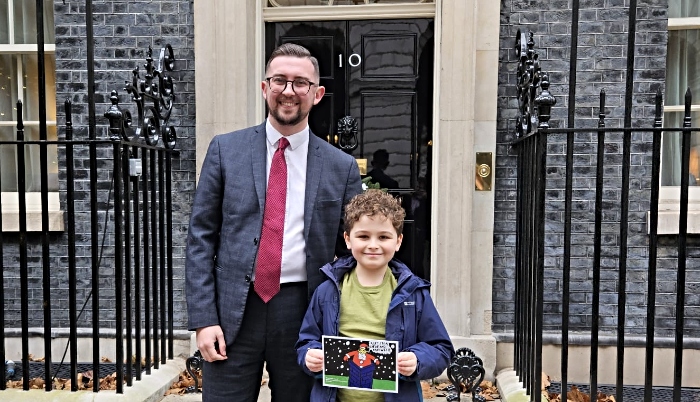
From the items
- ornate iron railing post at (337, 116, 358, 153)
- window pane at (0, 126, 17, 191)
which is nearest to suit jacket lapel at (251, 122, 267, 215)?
ornate iron railing post at (337, 116, 358, 153)

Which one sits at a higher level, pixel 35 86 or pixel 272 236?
pixel 35 86

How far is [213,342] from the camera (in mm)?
2361

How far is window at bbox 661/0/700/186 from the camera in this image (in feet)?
14.8

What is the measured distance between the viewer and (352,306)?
7.24ft

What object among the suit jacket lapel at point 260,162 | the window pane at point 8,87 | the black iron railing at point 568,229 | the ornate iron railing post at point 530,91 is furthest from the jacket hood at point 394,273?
the window pane at point 8,87

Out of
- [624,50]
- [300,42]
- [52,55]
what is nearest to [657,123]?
[624,50]

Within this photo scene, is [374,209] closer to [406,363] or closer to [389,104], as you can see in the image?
[406,363]

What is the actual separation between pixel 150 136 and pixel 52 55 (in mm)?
1590

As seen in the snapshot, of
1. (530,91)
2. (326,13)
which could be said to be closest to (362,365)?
(530,91)

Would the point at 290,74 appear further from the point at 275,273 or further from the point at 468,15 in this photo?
the point at 468,15

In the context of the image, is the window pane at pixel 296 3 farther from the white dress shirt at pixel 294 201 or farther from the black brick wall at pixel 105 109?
the white dress shirt at pixel 294 201

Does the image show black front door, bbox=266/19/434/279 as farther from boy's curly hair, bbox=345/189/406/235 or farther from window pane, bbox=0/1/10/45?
window pane, bbox=0/1/10/45

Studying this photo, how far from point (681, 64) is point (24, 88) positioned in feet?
18.0

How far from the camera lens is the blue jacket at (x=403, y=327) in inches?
84.1
